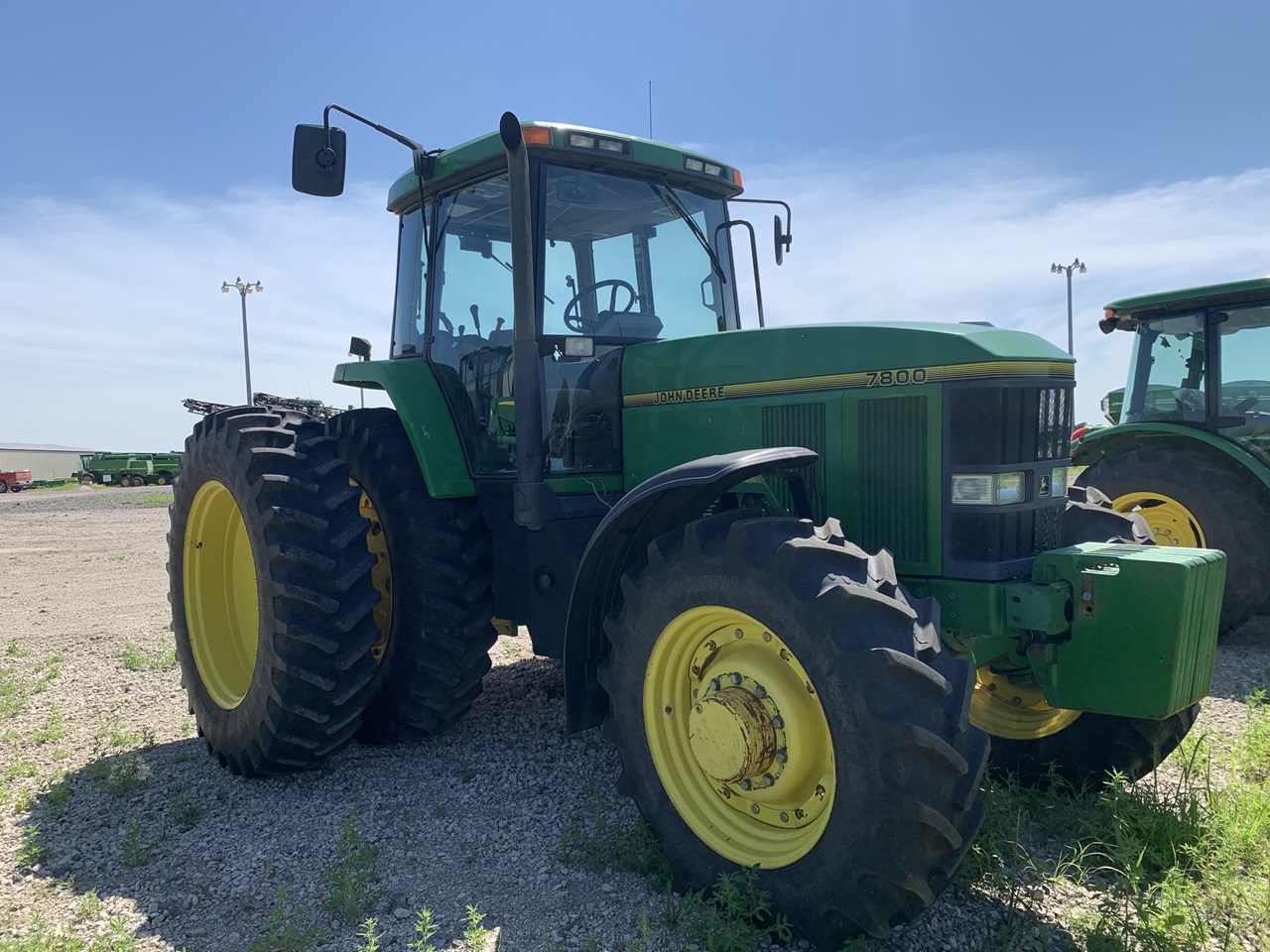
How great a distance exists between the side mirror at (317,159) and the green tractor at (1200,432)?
17.6ft

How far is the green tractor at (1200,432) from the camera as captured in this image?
651cm

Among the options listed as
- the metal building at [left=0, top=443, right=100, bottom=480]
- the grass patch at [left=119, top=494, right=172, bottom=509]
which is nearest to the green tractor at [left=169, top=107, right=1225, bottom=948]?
the grass patch at [left=119, top=494, right=172, bottom=509]

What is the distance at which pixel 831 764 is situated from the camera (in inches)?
109

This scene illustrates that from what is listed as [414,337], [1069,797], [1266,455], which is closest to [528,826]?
[1069,797]

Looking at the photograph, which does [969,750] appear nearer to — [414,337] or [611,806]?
[611,806]

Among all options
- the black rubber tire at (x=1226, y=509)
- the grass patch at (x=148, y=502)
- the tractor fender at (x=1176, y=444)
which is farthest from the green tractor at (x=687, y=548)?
the grass patch at (x=148, y=502)

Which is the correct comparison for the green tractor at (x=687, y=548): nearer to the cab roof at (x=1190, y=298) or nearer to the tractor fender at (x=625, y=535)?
the tractor fender at (x=625, y=535)

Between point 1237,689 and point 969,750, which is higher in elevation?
point 969,750

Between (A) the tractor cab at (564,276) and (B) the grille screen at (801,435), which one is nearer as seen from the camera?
(B) the grille screen at (801,435)

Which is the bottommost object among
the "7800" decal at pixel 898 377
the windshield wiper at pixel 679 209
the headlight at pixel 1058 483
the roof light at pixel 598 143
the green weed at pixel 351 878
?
the green weed at pixel 351 878

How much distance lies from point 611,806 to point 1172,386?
5.92 m

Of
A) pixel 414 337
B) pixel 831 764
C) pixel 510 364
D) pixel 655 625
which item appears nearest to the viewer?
pixel 831 764

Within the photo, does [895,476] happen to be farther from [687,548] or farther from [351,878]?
[351,878]

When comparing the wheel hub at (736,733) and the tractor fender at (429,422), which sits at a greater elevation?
the tractor fender at (429,422)
